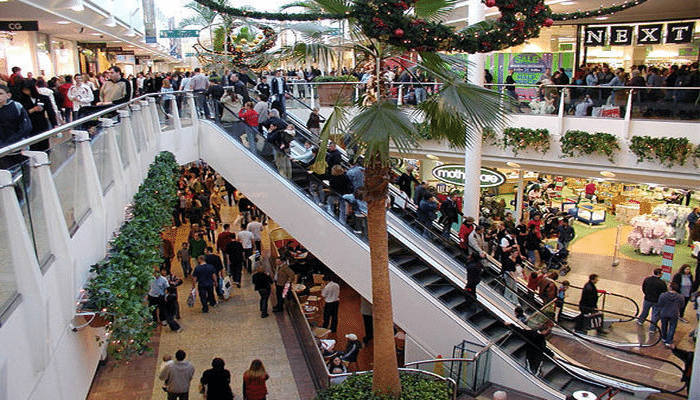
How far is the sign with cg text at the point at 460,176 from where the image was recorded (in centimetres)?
1402

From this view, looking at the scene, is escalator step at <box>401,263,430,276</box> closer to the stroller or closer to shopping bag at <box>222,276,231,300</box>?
shopping bag at <box>222,276,231,300</box>

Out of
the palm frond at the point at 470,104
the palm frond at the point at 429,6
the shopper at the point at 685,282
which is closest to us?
the palm frond at the point at 470,104

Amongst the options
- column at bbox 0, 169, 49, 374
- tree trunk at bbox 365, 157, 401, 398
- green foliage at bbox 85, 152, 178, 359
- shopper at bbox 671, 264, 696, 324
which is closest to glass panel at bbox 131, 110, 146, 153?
green foliage at bbox 85, 152, 178, 359

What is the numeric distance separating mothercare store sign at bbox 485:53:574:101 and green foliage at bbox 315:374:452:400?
14047mm

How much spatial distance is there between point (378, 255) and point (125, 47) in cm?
2724

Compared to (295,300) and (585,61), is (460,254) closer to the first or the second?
(295,300)

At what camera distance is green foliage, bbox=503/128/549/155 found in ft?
47.0

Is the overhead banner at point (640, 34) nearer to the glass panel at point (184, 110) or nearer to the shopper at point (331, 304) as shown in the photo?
the shopper at point (331, 304)

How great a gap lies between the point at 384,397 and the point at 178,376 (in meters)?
3.20

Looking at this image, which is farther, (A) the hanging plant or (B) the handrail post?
(A) the hanging plant

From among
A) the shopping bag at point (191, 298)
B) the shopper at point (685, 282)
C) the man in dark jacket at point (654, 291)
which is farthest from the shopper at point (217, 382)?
the shopper at point (685, 282)

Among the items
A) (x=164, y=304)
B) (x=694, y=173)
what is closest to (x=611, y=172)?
(x=694, y=173)

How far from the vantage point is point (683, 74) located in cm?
1431

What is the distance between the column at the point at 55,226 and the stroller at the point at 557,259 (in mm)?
14113
